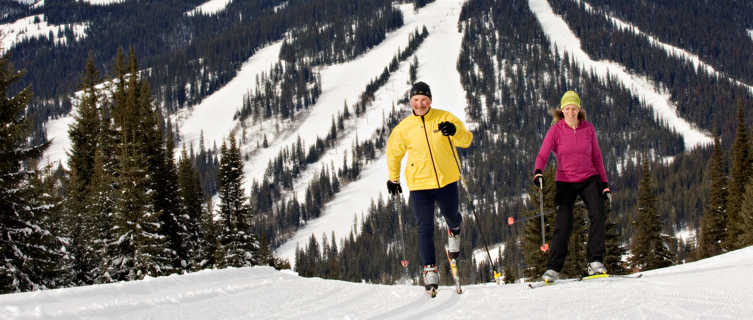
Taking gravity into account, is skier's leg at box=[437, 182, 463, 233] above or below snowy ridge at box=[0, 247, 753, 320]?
above

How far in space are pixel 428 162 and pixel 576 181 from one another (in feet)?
6.71

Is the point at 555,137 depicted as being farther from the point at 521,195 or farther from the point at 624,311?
the point at 521,195

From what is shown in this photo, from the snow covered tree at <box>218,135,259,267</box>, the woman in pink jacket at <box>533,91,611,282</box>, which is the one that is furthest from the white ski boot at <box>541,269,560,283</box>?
the snow covered tree at <box>218,135,259,267</box>

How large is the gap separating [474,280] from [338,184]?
9180 centimetres

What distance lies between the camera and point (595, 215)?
22.4 ft

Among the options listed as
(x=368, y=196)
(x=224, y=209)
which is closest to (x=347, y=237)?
(x=368, y=196)

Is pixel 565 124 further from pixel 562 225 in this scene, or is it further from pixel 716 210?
pixel 716 210

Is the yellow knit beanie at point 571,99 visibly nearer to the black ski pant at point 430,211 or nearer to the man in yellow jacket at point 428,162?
the man in yellow jacket at point 428,162

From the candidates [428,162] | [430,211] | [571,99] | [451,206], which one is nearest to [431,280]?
[430,211]

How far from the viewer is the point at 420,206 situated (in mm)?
6656

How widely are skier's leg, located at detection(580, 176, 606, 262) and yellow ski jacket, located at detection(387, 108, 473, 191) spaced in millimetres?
1744

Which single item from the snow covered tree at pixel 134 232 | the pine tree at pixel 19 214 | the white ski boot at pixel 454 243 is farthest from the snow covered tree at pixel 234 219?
the white ski boot at pixel 454 243

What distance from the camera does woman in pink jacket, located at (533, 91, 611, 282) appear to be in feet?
22.6

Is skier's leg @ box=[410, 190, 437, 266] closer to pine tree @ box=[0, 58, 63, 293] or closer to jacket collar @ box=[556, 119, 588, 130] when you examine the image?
jacket collar @ box=[556, 119, 588, 130]
